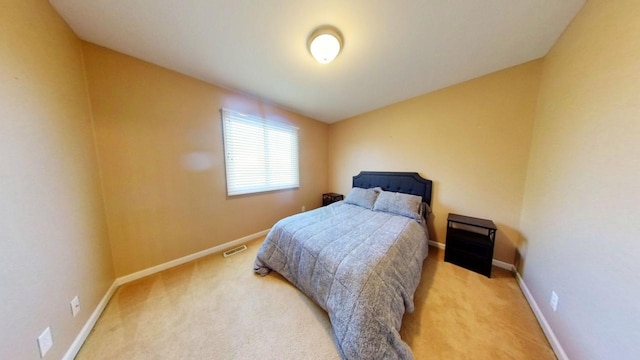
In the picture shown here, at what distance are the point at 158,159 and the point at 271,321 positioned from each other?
2.00 m

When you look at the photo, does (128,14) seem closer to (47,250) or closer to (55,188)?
(55,188)

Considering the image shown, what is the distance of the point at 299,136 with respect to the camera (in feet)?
10.8

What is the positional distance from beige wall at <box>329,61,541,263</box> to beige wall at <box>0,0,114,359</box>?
132 inches

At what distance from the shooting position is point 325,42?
4.68 feet

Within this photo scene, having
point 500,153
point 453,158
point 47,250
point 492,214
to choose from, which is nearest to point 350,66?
point 453,158

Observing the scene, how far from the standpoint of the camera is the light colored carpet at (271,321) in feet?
3.85

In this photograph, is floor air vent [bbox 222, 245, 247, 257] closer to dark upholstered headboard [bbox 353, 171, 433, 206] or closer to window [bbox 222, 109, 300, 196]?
window [bbox 222, 109, 300, 196]

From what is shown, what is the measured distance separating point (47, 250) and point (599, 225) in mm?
3177

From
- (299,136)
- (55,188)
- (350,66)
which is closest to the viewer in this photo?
(55,188)

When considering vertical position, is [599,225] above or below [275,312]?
above

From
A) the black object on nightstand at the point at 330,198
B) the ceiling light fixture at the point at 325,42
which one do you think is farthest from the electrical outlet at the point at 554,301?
the black object on nightstand at the point at 330,198

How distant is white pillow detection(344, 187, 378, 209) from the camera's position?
2682 mm

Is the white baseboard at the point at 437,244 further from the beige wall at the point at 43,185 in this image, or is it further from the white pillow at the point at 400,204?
the beige wall at the point at 43,185

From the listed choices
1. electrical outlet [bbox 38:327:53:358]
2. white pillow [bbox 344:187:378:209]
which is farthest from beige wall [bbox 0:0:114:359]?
white pillow [bbox 344:187:378:209]
